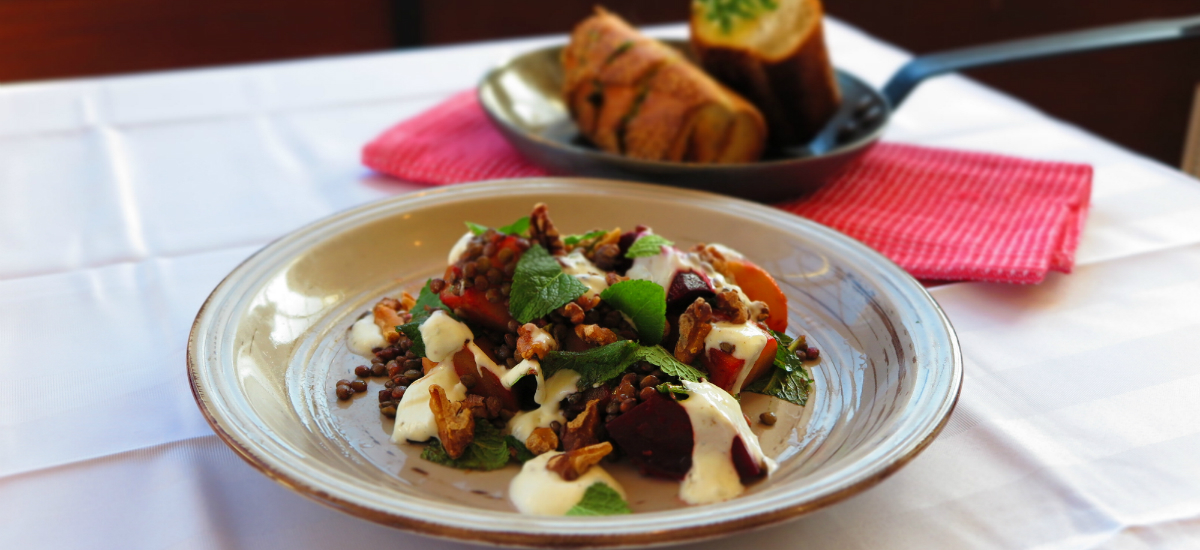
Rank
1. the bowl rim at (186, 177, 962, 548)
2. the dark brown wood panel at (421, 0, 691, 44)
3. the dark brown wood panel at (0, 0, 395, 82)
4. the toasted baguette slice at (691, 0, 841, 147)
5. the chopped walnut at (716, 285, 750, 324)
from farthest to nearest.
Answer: the dark brown wood panel at (421, 0, 691, 44) < the dark brown wood panel at (0, 0, 395, 82) < the toasted baguette slice at (691, 0, 841, 147) < the chopped walnut at (716, 285, 750, 324) < the bowl rim at (186, 177, 962, 548)

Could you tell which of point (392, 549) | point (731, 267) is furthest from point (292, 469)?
point (731, 267)

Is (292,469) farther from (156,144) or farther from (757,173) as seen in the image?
(156,144)

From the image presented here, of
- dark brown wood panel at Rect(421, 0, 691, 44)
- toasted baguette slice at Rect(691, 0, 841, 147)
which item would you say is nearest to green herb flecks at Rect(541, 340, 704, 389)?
toasted baguette slice at Rect(691, 0, 841, 147)

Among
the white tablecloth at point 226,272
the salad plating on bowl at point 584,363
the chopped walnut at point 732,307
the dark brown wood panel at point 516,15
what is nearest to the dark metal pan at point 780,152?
the white tablecloth at point 226,272

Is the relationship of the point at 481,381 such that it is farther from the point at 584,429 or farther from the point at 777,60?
the point at 777,60

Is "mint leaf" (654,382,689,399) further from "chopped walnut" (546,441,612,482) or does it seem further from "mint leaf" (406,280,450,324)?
"mint leaf" (406,280,450,324)

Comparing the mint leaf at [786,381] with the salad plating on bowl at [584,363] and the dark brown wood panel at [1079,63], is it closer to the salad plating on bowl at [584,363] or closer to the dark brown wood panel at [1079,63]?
the salad plating on bowl at [584,363]
